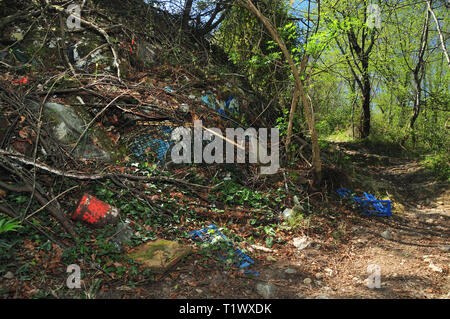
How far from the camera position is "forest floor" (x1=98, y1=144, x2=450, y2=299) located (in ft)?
8.55

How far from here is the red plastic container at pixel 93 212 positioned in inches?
116

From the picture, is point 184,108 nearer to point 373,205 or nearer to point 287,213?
point 287,213

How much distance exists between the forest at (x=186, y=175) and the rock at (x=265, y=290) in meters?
0.04

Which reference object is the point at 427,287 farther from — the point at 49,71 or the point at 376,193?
the point at 49,71

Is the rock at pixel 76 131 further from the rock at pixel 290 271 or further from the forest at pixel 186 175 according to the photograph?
the rock at pixel 290 271

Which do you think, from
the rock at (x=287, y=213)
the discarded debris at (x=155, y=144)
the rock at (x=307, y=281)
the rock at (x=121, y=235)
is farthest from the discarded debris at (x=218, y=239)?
the discarded debris at (x=155, y=144)

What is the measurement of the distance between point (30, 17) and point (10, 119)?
2.94 metres

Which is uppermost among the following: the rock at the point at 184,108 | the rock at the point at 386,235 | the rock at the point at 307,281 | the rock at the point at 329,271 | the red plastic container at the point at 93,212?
the rock at the point at 184,108

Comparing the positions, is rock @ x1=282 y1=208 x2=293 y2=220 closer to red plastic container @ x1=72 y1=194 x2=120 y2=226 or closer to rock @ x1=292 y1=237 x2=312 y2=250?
rock @ x1=292 y1=237 x2=312 y2=250

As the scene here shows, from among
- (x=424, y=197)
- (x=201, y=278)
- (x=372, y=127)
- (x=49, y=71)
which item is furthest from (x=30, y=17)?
(x=372, y=127)

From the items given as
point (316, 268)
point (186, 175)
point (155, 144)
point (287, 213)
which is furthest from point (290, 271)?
point (155, 144)

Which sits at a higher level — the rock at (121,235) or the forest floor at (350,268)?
the rock at (121,235)

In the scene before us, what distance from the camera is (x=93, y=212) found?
9.75 feet

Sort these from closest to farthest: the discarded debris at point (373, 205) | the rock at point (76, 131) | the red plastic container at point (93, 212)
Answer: the red plastic container at point (93, 212) < the rock at point (76, 131) < the discarded debris at point (373, 205)
